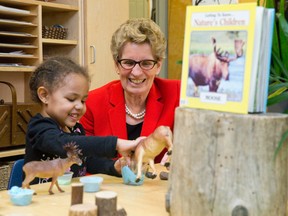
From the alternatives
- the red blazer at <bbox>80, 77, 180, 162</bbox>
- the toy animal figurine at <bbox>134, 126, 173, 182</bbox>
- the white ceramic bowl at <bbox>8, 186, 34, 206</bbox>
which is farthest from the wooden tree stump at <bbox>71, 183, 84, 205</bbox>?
the red blazer at <bbox>80, 77, 180, 162</bbox>

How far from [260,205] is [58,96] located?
88 centimetres

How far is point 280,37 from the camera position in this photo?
3.34 ft

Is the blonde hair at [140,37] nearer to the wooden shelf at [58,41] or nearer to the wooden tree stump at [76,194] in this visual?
the wooden tree stump at [76,194]

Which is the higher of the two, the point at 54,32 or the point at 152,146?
the point at 54,32

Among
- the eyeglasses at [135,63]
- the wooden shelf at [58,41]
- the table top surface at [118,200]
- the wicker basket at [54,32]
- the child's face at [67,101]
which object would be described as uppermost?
the wicker basket at [54,32]

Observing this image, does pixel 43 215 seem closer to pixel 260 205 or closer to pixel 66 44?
pixel 260 205

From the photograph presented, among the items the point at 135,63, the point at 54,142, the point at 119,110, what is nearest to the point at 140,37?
the point at 135,63

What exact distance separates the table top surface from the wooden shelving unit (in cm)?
161

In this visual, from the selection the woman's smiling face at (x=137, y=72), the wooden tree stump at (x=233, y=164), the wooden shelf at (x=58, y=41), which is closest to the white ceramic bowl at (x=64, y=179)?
the wooden tree stump at (x=233, y=164)

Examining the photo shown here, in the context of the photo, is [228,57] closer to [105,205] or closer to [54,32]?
[105,205]

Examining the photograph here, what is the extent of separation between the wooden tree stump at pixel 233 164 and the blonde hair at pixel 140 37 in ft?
3.40

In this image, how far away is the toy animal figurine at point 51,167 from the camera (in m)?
1.23

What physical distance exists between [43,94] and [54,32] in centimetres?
173

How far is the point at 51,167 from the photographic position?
1.25 metres
